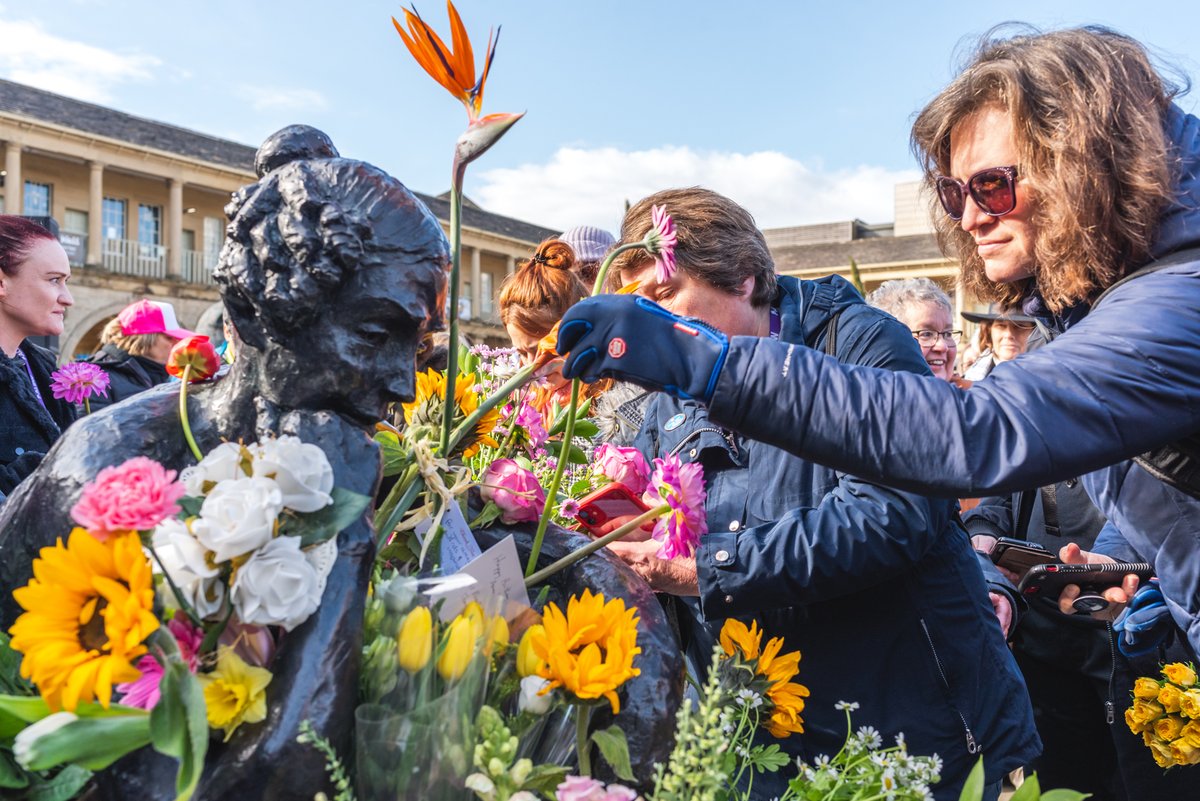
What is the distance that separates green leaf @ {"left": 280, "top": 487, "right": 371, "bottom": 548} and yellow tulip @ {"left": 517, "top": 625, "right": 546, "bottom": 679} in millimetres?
235

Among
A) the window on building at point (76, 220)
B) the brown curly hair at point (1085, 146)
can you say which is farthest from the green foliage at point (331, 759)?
the window on building at point (76, 220)

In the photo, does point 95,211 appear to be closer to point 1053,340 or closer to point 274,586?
point 1053,340

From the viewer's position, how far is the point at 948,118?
5.83 feet

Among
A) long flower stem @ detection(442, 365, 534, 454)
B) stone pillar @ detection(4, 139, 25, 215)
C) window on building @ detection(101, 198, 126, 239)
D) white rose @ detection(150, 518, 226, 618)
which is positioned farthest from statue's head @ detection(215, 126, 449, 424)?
window on building @ detection(101, 198, 126, 239)

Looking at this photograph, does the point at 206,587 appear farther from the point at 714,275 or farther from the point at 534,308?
the point at 534,308

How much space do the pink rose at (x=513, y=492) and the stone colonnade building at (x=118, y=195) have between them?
2761 cm

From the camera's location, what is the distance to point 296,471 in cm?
93

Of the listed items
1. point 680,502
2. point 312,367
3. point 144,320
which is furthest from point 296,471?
point 144,320

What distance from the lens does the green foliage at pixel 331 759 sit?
0.85m

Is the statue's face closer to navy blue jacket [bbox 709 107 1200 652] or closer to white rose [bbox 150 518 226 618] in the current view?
white rose [bbox 150 518 226 618]

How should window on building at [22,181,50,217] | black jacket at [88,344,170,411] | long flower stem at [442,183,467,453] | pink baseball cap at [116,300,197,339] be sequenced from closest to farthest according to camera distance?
1. long flower stem at [442,183,467,453]
2. pink baseball cap at [116,300,197,339]
3. black jacket at [88,344,170,411]
4. window on building at [22,181,50,217]

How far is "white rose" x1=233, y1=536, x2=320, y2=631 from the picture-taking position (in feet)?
2.92

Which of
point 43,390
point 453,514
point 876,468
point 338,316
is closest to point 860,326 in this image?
point 876,468

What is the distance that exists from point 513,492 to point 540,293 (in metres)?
2.19
